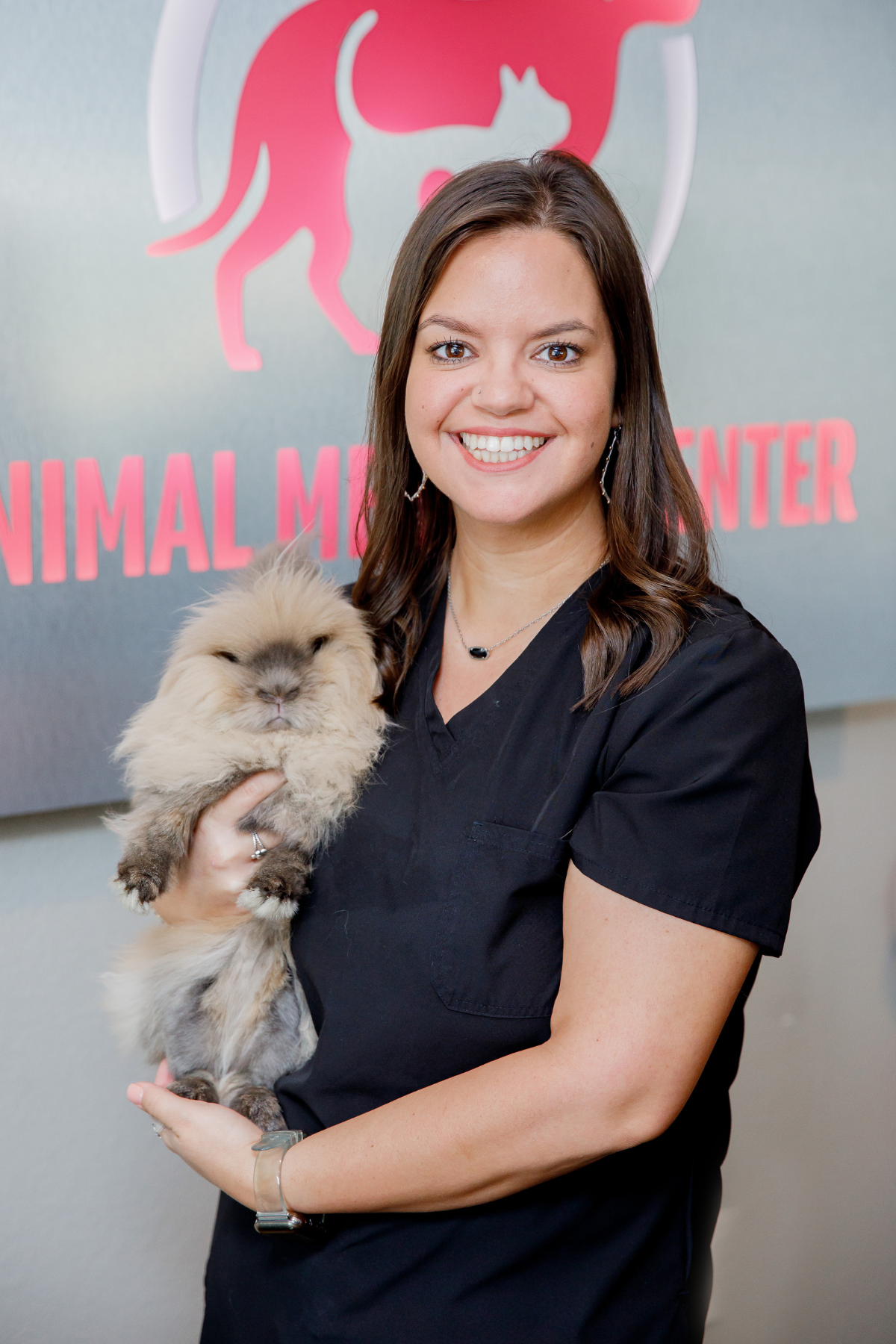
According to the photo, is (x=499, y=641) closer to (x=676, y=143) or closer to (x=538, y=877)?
(x=538, y=877)

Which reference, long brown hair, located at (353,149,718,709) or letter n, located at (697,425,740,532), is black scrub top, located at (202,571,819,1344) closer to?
long brown hair, located at (353,149,718,709)

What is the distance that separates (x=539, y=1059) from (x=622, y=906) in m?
0.16

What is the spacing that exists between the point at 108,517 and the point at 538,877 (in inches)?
43.0

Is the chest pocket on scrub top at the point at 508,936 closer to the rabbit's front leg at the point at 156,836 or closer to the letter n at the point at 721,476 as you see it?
the rabbit's front leg at the point at 156,836

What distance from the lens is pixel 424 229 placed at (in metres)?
1.25

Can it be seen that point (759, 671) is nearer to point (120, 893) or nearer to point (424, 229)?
point (424, 229)

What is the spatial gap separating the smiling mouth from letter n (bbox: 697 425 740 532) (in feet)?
3.85

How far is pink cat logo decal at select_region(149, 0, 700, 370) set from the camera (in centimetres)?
177

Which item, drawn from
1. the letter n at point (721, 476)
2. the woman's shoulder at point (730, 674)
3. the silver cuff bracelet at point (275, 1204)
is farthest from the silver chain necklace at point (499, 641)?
the letter n at point (721, 476)

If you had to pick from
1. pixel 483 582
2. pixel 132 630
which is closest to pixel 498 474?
pixel 483 582

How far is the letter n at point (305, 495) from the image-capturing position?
1934mm

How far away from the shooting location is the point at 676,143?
7.13 ft

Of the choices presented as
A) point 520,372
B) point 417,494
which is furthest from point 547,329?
point 417,494

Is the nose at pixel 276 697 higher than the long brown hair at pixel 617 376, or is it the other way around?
the long brown hair at pixel 617 376
